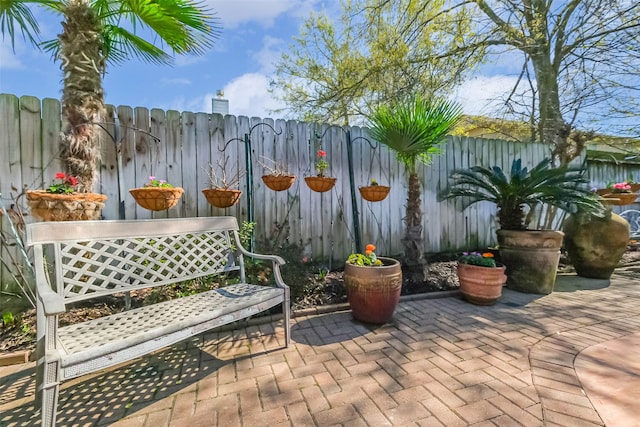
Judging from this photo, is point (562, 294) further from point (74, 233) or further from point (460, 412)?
point (74, 233)

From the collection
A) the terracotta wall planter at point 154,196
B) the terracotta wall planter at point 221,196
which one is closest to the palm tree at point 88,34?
the terracotta wall planter at point 154,196

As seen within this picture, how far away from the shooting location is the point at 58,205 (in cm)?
199

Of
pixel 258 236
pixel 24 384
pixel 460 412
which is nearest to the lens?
pixel 460 412

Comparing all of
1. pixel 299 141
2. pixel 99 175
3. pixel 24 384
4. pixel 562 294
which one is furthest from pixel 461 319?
pixel 99 175

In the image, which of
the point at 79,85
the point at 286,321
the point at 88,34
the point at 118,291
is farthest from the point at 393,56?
the point at 118,291

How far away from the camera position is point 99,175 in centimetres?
280

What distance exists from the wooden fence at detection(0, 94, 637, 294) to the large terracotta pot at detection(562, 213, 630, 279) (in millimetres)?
1142

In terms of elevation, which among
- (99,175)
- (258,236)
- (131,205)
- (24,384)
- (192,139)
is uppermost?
(192,139)

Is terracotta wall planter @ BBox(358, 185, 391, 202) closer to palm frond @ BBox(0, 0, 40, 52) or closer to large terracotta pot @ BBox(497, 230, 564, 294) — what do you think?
large terracotta pot @ BBox(497, 230, 564, 294)

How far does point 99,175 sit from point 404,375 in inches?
128

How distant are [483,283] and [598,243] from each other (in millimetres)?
2195

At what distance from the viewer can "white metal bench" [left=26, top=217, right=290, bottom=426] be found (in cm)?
130

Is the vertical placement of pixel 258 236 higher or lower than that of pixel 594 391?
higher

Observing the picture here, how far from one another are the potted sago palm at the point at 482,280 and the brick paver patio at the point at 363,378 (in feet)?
1.08
